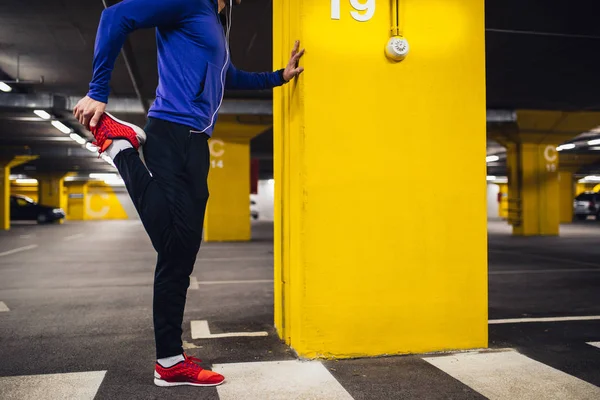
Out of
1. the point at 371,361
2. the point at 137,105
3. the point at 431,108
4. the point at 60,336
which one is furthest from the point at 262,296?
the point at 137,105

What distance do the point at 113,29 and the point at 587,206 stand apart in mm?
37850

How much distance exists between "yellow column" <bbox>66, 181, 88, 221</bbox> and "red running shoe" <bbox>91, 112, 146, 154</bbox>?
48013 mm

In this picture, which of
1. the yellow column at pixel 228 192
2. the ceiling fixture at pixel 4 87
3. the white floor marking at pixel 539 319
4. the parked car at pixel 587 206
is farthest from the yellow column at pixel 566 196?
the white floor marking at pixel 539 319

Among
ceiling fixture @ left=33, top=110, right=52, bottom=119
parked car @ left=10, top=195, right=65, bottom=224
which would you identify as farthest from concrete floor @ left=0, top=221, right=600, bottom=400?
parked car @ left=10, top=195, right=65, bottom=224

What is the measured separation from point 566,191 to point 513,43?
2933cm

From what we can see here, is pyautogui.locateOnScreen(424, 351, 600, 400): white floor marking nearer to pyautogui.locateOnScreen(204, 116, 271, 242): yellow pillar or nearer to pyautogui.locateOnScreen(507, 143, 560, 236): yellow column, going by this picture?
pyautogui.locateOnScreen(204, 116, 271, 242): yellow pillar

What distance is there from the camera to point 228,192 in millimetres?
16406

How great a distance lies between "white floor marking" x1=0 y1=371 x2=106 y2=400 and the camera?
2.35 m

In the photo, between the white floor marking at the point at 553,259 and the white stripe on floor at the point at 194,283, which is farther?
the white floor marking at the point at 553,259

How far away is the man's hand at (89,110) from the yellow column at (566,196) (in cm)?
3691

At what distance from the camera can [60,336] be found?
3.66 m

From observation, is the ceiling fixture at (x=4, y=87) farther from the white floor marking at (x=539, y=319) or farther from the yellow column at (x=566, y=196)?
the yellow column at (x=566, y=196)

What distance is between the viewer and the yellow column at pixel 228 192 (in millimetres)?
16281

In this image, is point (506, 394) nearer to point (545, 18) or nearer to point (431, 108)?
point (431, 108)
